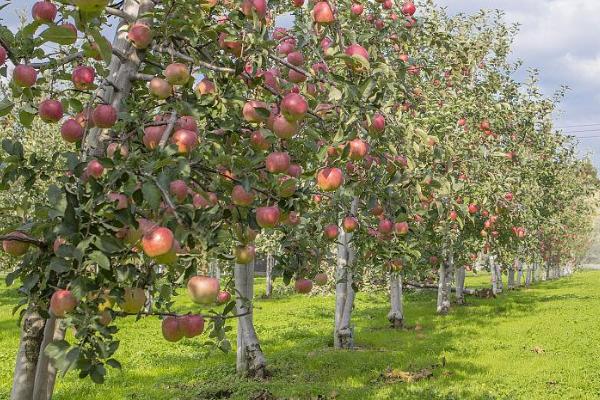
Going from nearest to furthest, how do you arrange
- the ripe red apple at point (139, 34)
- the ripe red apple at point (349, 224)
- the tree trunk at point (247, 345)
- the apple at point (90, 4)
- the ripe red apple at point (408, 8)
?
the apple at point (90, 4), the ripe red apple at point (139, 34), the ripe red apple at point (349, 224), the ripe red apple at point (408, 8), the tree trunk at point (247, 345)

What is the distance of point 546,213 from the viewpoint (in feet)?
82.6

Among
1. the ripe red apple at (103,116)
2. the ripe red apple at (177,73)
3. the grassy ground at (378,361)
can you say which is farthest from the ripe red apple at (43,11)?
the grassy ground at (378,361)

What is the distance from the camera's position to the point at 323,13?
372 centimetres

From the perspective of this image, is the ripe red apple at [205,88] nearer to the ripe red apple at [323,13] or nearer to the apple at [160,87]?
the apple at [160,87]

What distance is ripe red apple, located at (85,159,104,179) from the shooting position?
2898mm

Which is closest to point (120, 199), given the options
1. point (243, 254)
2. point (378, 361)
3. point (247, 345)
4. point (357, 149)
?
point (243, 254)

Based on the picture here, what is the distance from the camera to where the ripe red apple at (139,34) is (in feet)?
11.5

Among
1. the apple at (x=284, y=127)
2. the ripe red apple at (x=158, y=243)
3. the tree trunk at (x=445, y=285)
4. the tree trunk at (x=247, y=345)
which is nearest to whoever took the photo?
the ripe red apple at (x=158, y=243)

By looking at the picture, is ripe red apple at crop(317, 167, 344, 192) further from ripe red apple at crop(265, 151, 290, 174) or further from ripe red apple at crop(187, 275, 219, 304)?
ripe red apple at crop(187, 275, 219, 304)

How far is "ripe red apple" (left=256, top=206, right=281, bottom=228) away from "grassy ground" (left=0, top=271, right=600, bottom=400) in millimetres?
7028

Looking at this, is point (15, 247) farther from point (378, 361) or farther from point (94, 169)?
point (378, 361)

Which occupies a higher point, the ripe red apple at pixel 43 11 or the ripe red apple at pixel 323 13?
the ripe red apple at pixel 323 13

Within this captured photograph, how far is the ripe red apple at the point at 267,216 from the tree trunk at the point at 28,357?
1589 millimetres

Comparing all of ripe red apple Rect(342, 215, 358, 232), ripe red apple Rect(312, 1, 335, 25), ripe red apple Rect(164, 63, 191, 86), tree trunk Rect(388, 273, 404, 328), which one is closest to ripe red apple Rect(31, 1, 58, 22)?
ripe red apple Rect(164, 63, 191, 86)
